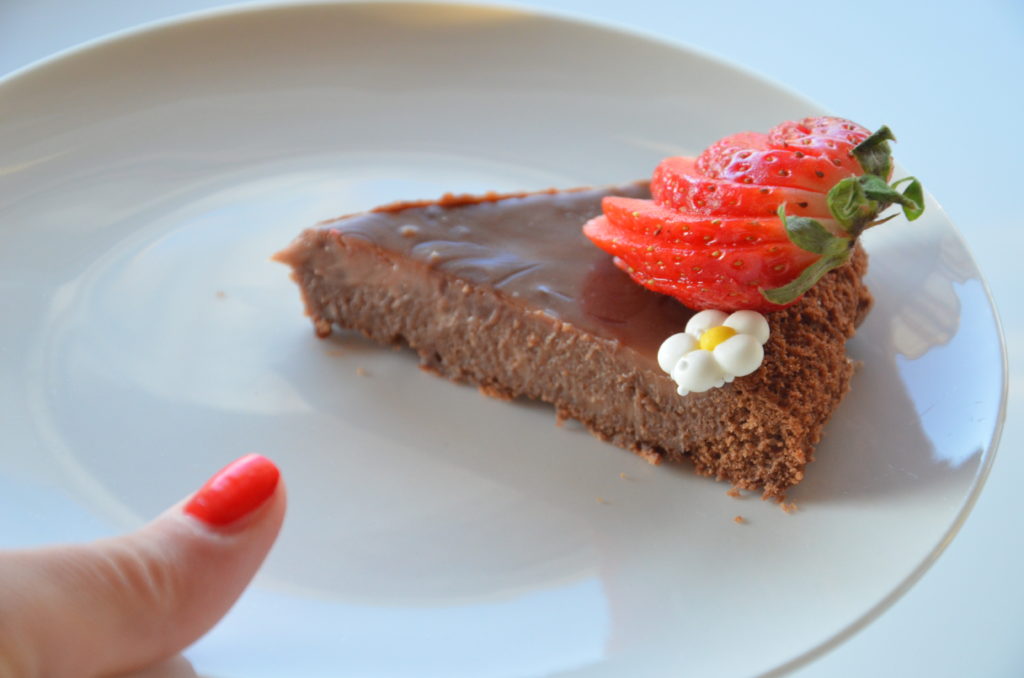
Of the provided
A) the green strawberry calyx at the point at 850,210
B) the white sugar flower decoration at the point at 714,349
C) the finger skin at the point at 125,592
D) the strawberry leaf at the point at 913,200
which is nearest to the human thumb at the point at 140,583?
the finger skin at the point at 125,592

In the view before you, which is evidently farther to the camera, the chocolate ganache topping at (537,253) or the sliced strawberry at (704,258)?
the chocolate ganache topping at (537,253)

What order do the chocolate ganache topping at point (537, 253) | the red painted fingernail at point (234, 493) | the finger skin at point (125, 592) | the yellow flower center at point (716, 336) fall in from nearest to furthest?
the finger skin at point (125, 592)
the red painted fingernail at point (234, 493)
the yellow flower center at point (716, 336)
the chocolate ganache topping at point (537, 253)

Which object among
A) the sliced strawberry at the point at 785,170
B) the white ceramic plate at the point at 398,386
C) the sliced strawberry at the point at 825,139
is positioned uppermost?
the sliced strawberry at the point at 825,139

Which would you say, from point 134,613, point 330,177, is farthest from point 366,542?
point 330,177

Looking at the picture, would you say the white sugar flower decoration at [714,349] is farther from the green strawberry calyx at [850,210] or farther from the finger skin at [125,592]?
the finger skin at [125,592]

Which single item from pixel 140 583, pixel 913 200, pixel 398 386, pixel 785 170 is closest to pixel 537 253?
pixel 398 386

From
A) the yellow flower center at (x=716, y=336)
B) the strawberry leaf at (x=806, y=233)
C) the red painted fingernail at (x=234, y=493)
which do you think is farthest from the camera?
the yellow flower center at (x=716, y=336)

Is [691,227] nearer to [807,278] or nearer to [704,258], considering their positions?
[704,258]
